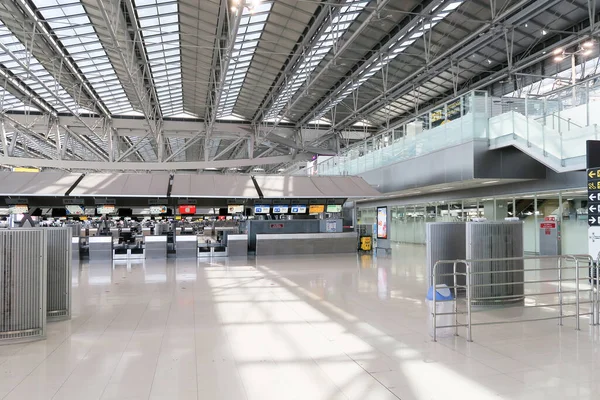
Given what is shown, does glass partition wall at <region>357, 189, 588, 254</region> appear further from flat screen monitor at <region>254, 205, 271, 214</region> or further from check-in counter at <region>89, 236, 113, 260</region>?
check-in counter at <region>89, 236, 113, 260</region>

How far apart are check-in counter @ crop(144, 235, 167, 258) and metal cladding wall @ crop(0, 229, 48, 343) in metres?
12.7

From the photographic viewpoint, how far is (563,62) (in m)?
22.1

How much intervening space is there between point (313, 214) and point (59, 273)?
1695 cm

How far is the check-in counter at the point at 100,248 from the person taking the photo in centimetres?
1775

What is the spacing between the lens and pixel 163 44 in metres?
18.4

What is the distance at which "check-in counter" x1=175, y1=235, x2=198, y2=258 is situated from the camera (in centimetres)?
1917

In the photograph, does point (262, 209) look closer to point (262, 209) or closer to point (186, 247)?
point (262, 209)

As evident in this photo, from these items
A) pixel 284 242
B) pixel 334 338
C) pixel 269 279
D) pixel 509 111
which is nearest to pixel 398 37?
pixel 509 111

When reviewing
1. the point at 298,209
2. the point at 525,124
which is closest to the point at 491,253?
the point at 525,124

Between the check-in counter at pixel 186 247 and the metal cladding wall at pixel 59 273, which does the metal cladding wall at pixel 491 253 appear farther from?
the check-in counter at pixel 186 247

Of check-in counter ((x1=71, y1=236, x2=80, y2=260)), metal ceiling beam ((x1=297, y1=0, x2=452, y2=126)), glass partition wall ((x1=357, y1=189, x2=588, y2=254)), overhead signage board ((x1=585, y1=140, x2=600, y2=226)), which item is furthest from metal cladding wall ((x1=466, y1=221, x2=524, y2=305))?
check-in counter ((x1=71, y1=236, x2=80, y2=260))

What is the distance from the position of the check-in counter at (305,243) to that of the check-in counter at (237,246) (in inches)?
21.5

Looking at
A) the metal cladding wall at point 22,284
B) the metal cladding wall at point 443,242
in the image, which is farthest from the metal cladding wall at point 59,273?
the metal cladding wall at point 443,242

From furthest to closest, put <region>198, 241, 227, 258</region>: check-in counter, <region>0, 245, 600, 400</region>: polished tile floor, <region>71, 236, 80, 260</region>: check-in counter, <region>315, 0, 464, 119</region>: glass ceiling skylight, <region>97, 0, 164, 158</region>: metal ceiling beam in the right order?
<region>198, 241, 227, 258</region>: check-in counter, <region>71, 236, 80, 260</region>: check-in counter, <region>315, 0, 464, 119</region>: glass ceiling skylight, <region>97, 0, 164, 158</region>: metal ceiling beam, <region>0, 245, 600, 400</region>: polished tile floor
